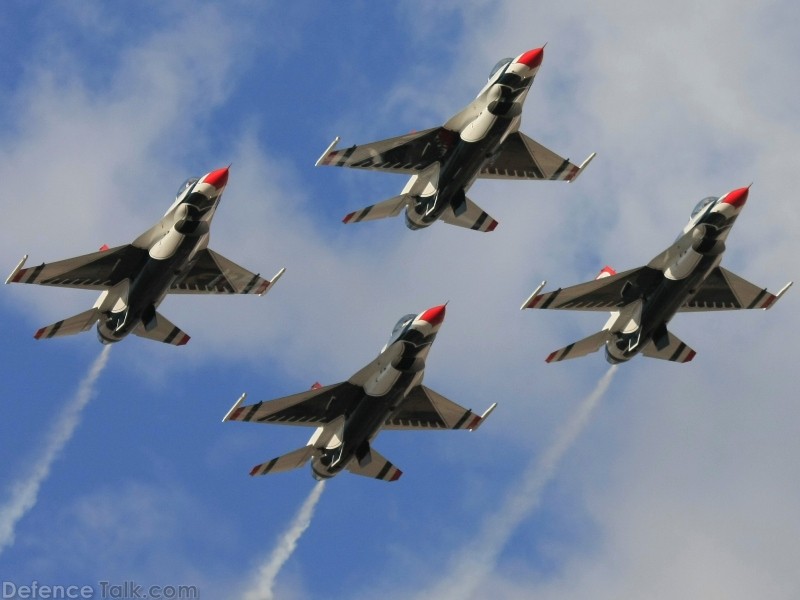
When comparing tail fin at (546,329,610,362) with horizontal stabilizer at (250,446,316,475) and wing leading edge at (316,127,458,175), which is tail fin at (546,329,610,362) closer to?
wing leading edge at (316,127,458,175)

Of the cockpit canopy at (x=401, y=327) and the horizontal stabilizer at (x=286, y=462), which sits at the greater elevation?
the cockpit canopy at (x=401, y=327)

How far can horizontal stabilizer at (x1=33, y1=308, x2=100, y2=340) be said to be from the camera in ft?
355

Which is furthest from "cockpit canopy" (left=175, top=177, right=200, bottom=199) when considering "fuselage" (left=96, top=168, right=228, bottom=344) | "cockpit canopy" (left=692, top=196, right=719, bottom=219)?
"cockpit canopy" (left=692, top=196, right=719, bottom=219)

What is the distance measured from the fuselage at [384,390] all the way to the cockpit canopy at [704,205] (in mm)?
13986

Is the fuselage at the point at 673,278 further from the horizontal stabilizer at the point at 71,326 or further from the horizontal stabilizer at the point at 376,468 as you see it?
the horizontal stabilizer at the point at 71,326

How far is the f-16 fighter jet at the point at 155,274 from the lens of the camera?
105 meters

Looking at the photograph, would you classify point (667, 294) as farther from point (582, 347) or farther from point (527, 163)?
point (527, 163)

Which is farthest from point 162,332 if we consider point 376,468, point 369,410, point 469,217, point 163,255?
point 469,217

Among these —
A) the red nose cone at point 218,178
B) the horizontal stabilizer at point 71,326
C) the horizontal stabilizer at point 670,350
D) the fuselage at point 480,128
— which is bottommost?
the horizontal stabilizer at point 71,326

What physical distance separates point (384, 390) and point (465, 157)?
13897mm

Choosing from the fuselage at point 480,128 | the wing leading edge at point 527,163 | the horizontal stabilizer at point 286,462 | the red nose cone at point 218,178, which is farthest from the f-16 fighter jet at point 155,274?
the wing leading edge at point 527,163

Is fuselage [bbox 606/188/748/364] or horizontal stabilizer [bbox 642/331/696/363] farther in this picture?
horizontal stabilizer [bbox 642/331/696/363]

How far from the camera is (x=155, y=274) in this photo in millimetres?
106250

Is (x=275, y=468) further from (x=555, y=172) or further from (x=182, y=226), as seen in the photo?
(x=555, y=172)
